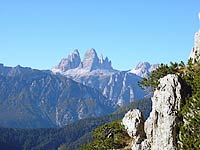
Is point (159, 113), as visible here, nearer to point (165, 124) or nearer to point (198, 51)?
point (165, 124)

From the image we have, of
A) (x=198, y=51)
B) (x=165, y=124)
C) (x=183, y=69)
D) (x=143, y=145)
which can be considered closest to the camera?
(x=165, y=124)

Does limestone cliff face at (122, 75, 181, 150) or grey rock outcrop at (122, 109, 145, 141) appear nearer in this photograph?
limestone cliff face at (122, 75, 181, 150)

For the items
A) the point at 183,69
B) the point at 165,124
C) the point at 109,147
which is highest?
the point at 183,69

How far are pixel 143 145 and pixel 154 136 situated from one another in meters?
5.32

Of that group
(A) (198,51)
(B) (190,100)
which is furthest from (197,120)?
(A) (198,51)

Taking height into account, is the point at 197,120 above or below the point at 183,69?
below

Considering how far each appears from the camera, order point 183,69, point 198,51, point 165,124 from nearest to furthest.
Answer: point 165,124 → point 183,69 → point 198,51

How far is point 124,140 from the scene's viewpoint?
80.2 metres

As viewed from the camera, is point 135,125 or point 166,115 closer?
point 166,115

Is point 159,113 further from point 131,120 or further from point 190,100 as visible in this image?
point 131,120

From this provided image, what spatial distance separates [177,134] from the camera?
57.7 metres

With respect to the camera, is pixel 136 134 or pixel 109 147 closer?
pixel 136 134

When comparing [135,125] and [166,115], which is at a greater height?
[166,115]

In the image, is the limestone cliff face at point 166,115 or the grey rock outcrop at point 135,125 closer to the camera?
the limestone cliff face at point 166,115
